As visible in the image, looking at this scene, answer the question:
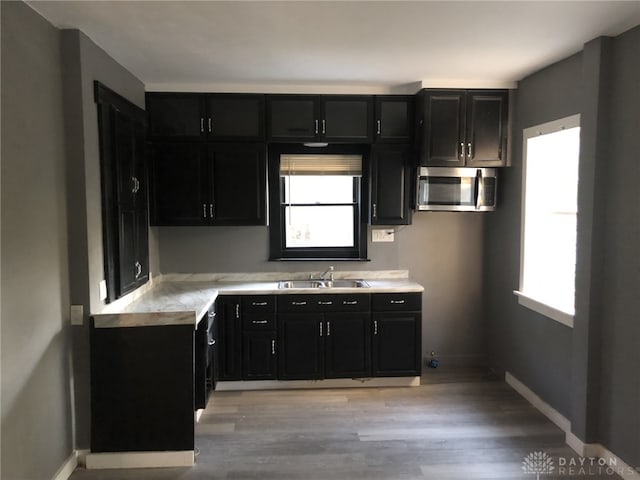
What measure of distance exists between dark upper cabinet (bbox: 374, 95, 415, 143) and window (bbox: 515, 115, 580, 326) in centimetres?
96

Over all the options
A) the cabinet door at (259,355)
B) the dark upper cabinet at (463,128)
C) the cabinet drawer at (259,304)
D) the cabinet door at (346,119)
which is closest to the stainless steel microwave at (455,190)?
the dark upper cabinet at (463,128)

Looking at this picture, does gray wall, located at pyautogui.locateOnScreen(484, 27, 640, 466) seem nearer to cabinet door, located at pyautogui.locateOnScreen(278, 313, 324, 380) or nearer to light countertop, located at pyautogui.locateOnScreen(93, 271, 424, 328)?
light countertop, located at pyautogui.locateOnScreen(93, 271, 424, 328)

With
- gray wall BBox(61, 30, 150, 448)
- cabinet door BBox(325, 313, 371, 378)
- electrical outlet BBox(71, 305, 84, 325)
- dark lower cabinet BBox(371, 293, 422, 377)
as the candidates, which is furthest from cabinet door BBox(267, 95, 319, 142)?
electrical outlet BBox(71, 305, 84, 325)

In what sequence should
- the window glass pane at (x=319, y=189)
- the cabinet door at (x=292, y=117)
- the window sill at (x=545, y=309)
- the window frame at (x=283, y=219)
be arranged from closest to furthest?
the window sill at (x=545, y=309)
the cabinet door at (x=292, y=117)
the window frame at (x=283, y=219)
the window glass pane at (x=319, y=189)

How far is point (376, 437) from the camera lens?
3.06 metres

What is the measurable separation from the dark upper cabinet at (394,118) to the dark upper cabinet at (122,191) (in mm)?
1963

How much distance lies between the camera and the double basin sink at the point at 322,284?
4.04m

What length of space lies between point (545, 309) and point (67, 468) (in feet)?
10.9

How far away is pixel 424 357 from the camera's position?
438cm

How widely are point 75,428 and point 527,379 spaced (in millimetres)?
3288

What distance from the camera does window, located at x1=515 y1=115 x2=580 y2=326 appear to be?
321 cm

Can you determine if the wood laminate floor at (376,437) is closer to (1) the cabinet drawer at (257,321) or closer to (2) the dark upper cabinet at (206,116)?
(1) the cabinet drawer at (257,321)

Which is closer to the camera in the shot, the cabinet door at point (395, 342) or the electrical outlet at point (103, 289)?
the electrical outlet at point (103, 289)

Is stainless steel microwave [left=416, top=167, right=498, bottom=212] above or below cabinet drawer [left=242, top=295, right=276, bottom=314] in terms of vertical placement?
above
